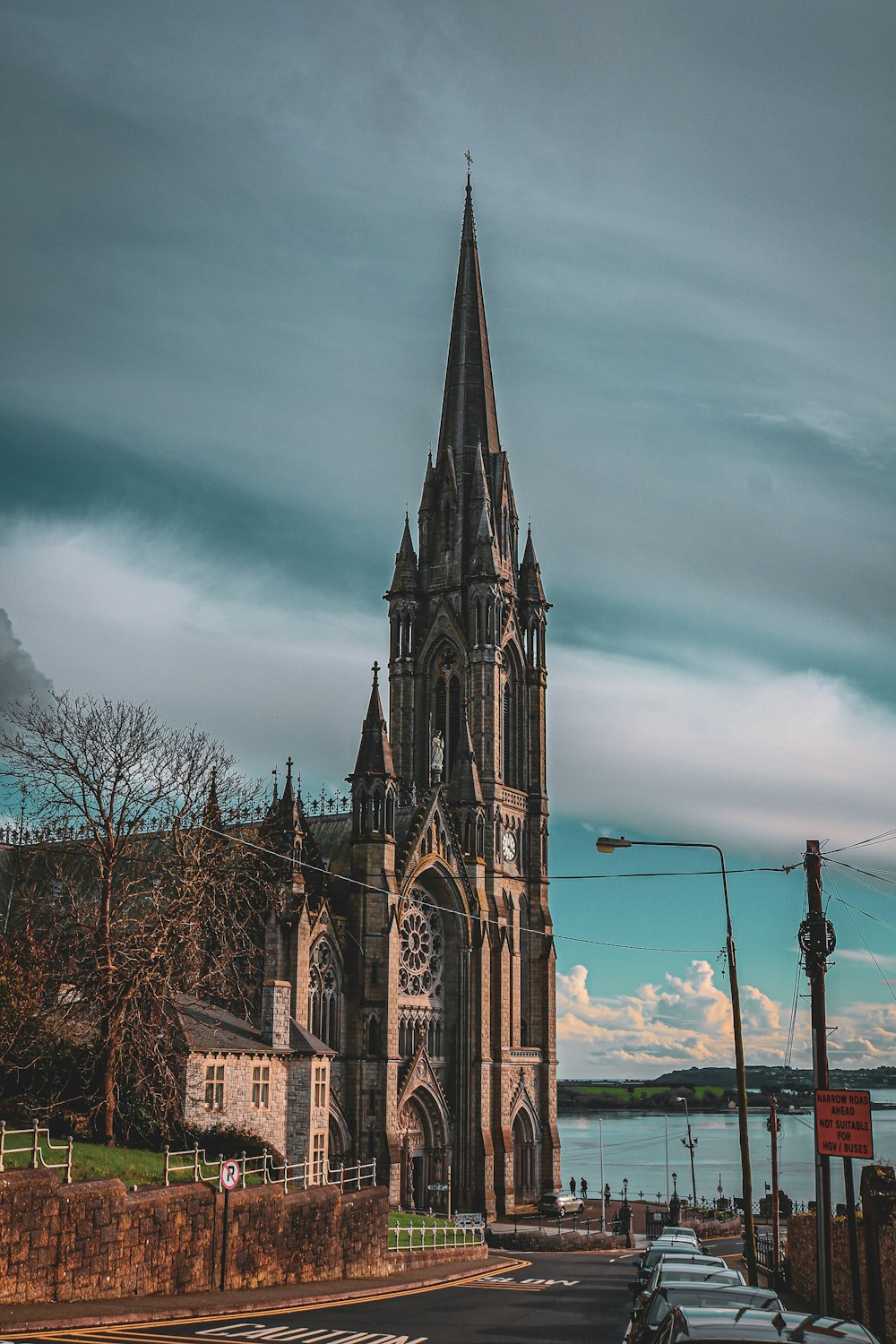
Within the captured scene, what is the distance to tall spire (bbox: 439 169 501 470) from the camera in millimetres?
81938

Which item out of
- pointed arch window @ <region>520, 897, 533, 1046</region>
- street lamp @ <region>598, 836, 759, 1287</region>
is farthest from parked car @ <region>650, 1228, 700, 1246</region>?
pointed arch window @ <region>520, 897, 533, 1046</region>

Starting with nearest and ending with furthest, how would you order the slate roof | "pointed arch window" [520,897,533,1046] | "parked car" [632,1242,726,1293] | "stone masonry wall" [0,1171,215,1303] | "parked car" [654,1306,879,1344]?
"parked car" [654,1306,879,1344] < "stone masonry wall" [0,1171,215,1303] < "parked car" [632,1242,726,1293] < the slate roof < "pointed arch window" [520,897,533,1046]

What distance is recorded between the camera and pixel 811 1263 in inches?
1134

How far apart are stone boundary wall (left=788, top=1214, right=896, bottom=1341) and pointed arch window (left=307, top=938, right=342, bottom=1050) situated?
91.8 ft

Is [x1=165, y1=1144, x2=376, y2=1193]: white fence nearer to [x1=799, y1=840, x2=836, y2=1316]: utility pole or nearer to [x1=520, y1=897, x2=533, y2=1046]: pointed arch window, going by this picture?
[x1=799, y1=840, x2=836, y2=1316]: utility pole

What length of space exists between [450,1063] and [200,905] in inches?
1389

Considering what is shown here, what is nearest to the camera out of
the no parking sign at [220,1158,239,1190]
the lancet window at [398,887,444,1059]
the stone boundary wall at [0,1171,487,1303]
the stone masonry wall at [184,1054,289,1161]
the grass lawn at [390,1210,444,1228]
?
the stone boundary wall at [0,1171,487,1303]

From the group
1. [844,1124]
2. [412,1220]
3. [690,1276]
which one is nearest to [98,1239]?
[690,1276]

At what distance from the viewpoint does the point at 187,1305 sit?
20.7 metres

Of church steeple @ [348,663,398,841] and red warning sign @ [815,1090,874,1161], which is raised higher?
church steeple @ [348,663,398,841]

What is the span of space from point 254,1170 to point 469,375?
61.8m

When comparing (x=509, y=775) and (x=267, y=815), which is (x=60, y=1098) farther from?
(x=509, y=775)

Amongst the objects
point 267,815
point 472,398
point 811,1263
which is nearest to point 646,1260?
point 811,1263

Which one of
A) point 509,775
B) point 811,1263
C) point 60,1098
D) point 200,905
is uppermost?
point 509,775
